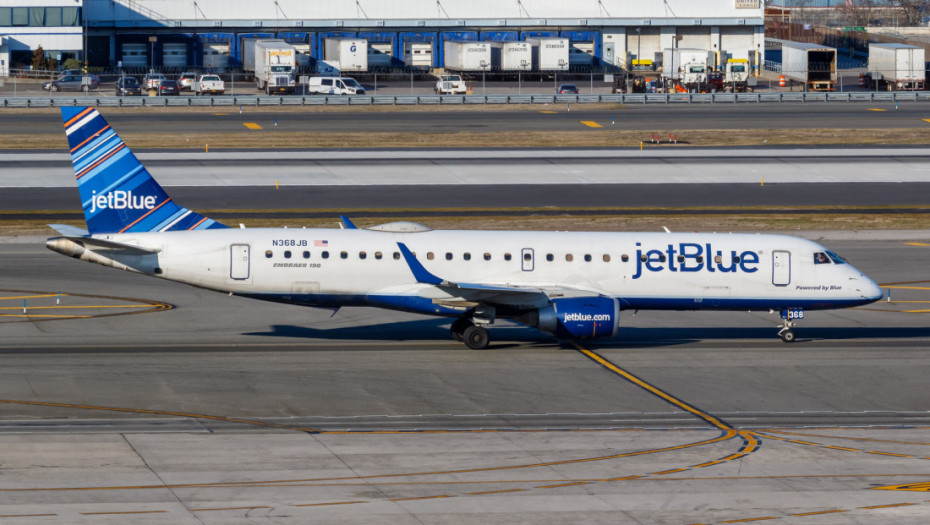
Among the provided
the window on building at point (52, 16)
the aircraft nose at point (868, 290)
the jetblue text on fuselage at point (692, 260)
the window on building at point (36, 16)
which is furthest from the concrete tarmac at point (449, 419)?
the window on building at point (52, 16)

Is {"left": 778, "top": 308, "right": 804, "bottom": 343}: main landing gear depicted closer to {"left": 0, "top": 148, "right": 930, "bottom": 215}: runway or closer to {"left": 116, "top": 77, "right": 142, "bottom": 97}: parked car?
{"left": 0, "top": 148, "right": 930, "bottom": 215}: runway

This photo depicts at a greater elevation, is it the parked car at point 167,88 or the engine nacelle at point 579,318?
the parked car at point 167,88

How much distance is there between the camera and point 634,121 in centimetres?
9988

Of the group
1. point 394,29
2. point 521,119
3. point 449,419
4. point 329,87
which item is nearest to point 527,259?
point 449,419

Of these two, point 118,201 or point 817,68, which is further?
point 817,68

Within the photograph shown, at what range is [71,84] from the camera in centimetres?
12506

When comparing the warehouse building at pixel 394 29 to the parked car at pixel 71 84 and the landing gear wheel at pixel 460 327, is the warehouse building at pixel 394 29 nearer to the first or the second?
the parked car at pixel 71 84

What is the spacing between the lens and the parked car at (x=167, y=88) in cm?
12050

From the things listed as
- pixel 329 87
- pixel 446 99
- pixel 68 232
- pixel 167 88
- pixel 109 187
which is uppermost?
pixel 329 87

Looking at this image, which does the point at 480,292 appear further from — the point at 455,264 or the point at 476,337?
the point at 476,337

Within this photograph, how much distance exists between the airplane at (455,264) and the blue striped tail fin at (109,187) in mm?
31

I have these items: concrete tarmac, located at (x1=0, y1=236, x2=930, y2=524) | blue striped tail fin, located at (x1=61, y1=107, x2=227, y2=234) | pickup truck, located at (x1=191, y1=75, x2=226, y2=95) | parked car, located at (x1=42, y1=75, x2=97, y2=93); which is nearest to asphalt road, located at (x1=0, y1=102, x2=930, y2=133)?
pickup truck, located at (x1=191, y1=75, x2=226, y2=95)

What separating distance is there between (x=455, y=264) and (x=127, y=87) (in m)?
90.7

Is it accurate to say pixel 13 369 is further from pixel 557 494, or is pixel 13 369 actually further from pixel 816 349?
pixel 816 349
